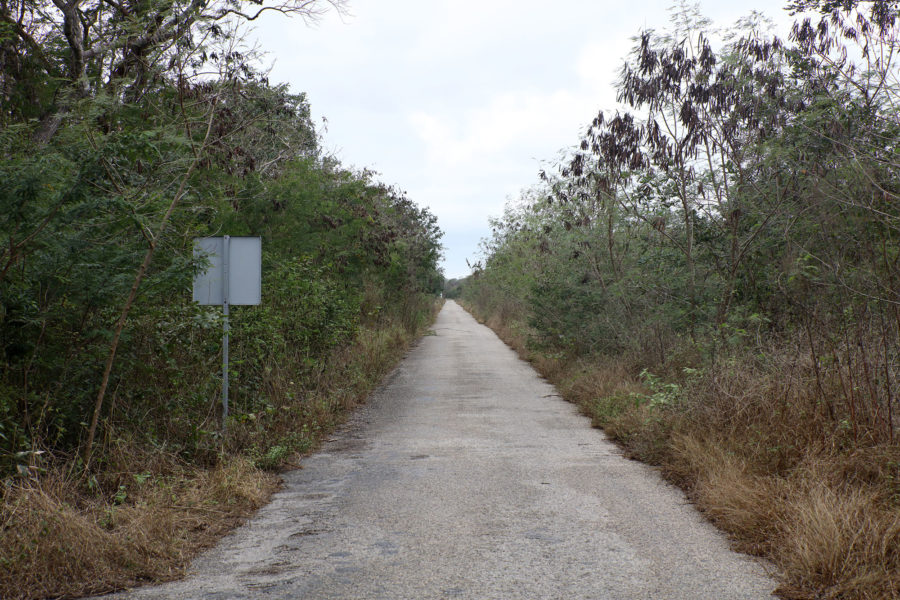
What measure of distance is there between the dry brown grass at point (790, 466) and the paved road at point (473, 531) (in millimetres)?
270

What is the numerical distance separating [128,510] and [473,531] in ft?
8.19

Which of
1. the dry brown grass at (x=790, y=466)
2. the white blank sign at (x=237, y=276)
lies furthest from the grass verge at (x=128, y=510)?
the dry brown grass at (x=790, y=466)

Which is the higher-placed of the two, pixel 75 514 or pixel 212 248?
pixel 212 248

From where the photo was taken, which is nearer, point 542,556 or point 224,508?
point 542,556

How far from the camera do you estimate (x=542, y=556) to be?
14.8ft

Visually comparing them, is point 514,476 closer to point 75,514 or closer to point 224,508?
point 224,508

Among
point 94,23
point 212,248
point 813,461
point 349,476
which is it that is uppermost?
point 94,23

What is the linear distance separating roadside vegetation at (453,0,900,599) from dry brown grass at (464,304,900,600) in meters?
0.02

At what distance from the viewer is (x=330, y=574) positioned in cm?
423

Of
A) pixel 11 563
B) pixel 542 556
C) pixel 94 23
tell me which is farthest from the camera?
pixel 94 23

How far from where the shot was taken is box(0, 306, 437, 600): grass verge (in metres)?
3.99

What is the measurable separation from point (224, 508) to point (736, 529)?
13.1 ft

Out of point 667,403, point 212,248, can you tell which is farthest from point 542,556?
point 212,248

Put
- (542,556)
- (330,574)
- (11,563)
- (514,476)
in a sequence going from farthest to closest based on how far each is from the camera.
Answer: (514,476)
(542,556)
(330,574)
(11,563)
